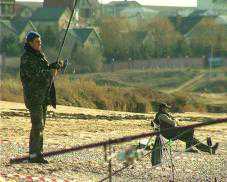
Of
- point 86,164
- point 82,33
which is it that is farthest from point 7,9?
point 86,164

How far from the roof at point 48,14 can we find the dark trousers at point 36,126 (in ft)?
240

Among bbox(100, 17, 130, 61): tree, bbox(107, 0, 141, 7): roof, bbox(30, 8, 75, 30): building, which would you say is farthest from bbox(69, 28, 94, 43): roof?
bbox(107, 0, 141, 7): roof

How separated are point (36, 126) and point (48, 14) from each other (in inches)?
3028

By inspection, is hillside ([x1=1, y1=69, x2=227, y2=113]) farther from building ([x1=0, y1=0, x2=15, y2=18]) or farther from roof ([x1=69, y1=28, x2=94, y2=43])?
building ([x1=0, y1=0, x2=15, y2=18])

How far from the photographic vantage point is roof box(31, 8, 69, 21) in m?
82.7

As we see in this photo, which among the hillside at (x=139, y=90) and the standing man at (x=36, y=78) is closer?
the standing man at (x=36, y=78)

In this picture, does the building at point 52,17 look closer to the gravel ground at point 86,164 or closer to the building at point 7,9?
the building at point 7,9

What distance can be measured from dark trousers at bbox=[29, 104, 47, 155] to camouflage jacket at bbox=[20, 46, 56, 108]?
8 centimetres

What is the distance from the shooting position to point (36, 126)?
8.73 meters

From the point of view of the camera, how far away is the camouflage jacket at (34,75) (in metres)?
8.62

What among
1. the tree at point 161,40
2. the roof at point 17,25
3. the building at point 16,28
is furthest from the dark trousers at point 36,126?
the roof at point 17,25

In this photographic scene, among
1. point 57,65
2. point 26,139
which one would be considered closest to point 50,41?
point 26,139

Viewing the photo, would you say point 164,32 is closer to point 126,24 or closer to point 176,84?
point 126,24

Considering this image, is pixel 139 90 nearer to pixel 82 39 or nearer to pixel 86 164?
pixel 82 39
